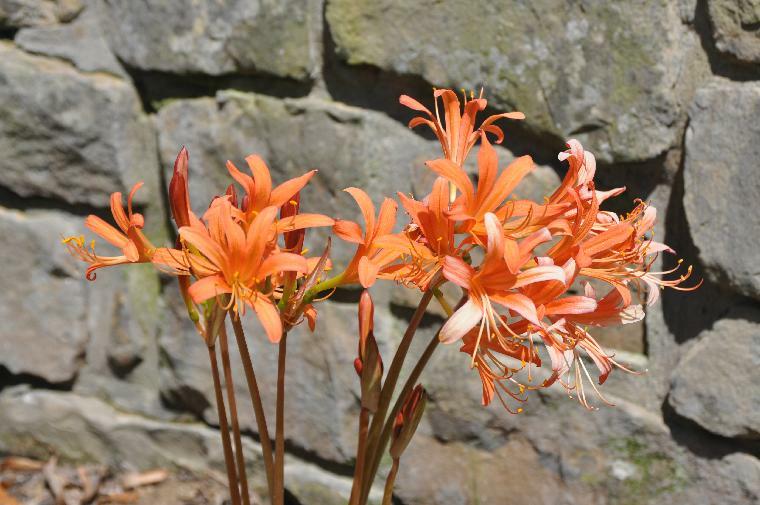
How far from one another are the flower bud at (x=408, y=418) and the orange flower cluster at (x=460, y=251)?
69 millimetres

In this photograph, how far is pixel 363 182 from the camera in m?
1.50

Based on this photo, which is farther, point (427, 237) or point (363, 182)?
point (363, 182)

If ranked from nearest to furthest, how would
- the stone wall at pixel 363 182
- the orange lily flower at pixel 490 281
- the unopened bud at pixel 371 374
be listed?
the orange lily flower at pixel 490 281 < the unopened bud at pixel 371 374 < the stone wall at pixel 363 182

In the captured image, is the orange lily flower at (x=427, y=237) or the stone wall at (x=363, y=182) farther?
the stone wall at (x=363, y=182)

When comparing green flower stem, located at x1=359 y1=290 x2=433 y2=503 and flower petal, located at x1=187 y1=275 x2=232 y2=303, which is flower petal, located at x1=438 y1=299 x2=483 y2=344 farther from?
flower petal, located at x1=187 y1=275 x2=232 y2=303

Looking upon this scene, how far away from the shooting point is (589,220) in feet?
2.67

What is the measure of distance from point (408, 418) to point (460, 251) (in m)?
0.19

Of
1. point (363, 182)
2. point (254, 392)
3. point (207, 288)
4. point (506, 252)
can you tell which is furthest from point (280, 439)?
point (363, 182)

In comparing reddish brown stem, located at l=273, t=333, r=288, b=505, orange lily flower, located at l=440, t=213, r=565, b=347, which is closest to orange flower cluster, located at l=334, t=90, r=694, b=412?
orange lily flower, located at l=440, t=213, r=565, b=347

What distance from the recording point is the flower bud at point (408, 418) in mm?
900

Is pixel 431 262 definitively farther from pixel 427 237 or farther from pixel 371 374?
pixel 371 374

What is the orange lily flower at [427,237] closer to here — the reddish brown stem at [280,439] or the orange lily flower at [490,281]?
the orange lily flower at [490,281]

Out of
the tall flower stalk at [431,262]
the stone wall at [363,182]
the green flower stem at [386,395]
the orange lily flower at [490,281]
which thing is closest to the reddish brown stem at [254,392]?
the tall flower stalk at [431,262]

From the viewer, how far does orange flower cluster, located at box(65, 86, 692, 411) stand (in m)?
0.79
